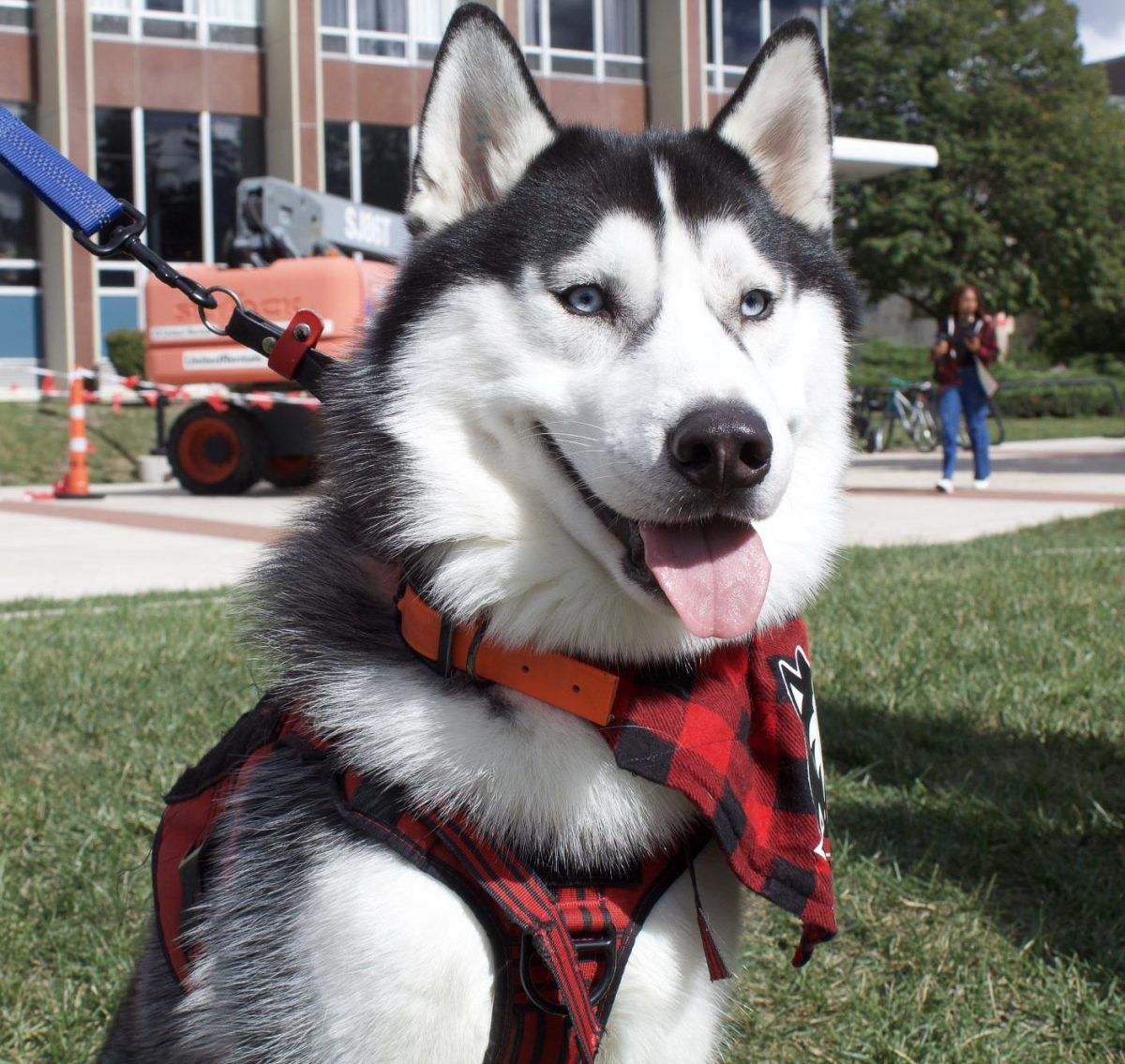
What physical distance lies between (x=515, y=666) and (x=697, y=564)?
31cm

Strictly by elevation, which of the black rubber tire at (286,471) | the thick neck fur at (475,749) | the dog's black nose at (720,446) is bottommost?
the thick neck fur at (475,749)

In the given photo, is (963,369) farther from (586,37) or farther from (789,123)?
(586,37)

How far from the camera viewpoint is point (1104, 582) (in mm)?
6051

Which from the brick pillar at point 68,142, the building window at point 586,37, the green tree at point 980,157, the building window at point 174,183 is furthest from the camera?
the green tree at point 980,157

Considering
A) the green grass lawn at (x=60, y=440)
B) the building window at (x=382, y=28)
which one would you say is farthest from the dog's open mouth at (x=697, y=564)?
the building window at (x=382, y=28)

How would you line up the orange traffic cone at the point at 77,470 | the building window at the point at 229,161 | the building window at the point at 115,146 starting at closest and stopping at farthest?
1. the orange traffic cone at the point at 77,470
2. the building window at the point at 115,146
3. the building window at the point at 229,161

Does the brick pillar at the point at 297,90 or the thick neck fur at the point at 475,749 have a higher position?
the brick pillar at the point at 297,90

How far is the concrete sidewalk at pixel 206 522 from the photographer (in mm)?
7188

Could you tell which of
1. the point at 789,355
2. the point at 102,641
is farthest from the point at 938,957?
the point at 102,641

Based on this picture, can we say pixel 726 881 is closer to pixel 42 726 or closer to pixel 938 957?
pixel 938 957

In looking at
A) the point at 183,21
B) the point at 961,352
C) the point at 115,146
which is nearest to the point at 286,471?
the point at 961,352

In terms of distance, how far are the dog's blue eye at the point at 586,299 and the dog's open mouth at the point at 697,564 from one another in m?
0.21

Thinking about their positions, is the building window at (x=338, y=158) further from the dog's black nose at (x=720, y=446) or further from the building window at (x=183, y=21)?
the dog's black nose at (x=720, y=446)

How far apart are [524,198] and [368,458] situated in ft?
1.67
